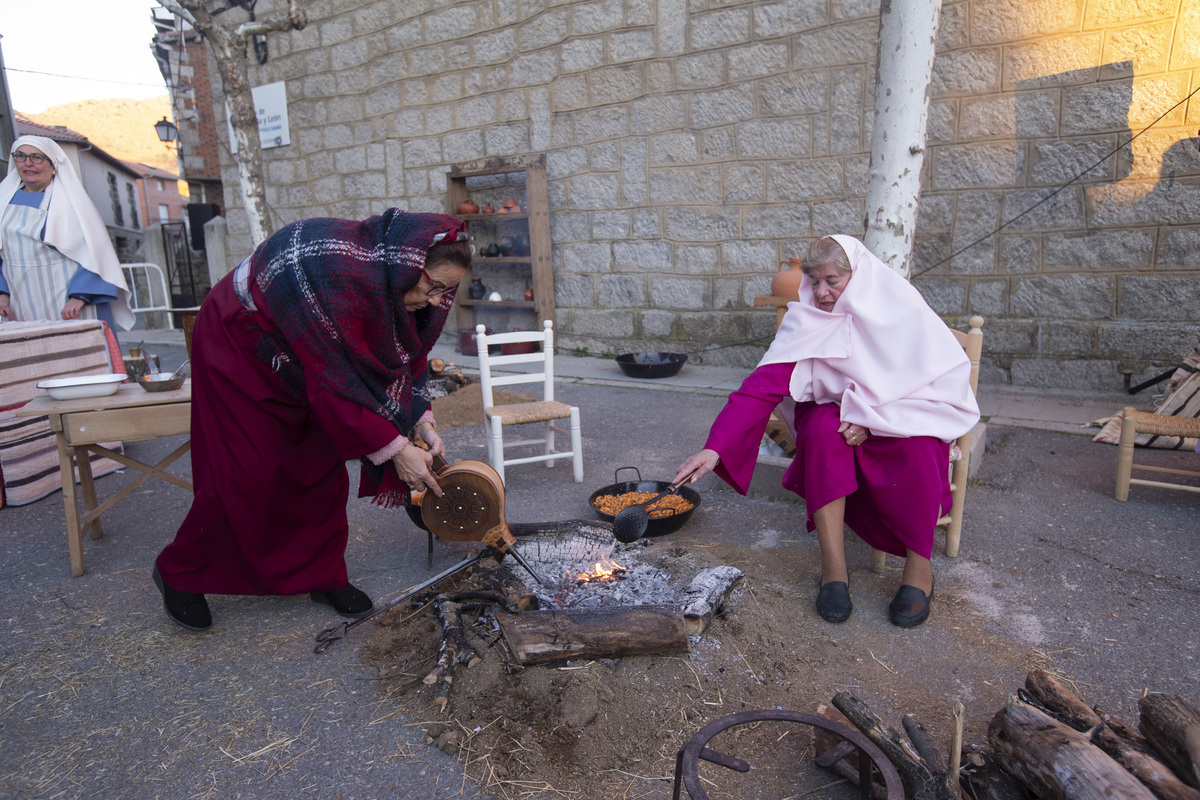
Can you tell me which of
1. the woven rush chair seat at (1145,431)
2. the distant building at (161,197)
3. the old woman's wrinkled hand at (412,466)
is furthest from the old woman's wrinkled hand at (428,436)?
the distant building at (161,197)

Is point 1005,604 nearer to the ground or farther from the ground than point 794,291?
nearer to the ground

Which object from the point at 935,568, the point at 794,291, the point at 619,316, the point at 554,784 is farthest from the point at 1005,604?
the point at 619,316

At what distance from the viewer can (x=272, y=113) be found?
11172 mm

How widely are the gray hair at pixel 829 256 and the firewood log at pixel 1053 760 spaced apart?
1714 millimetres

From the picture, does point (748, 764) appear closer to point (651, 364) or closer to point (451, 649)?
point (451, 649)

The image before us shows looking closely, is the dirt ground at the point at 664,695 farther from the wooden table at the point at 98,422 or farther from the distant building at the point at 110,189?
the distant building at the point at 110,189

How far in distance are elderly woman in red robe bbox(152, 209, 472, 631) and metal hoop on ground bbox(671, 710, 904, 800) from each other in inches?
54.9

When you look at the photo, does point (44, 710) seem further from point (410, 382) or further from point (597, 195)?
point (597, 195)

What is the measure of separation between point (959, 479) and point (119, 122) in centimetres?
9968

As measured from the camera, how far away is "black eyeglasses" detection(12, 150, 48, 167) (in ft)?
15.3

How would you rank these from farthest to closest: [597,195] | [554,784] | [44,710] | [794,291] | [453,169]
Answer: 1. [453,169]
2. [597,195]
3. [794,291]
4. [44,710]
5. [554,784]

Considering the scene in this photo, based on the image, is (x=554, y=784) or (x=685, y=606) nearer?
(x=554, y=784)

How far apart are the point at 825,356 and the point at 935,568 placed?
44.5 inches

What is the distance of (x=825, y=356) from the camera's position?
297 cm
